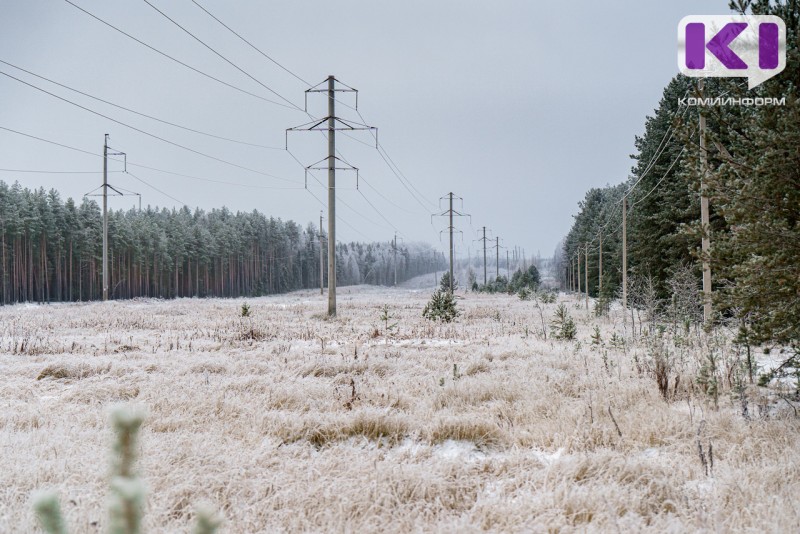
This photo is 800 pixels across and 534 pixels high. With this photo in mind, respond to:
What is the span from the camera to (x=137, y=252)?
56094 millimetres

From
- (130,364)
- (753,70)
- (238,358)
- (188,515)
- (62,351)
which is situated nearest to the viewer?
(188,515)

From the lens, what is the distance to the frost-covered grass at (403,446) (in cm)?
291

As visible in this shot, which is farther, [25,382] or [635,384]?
[25,382]

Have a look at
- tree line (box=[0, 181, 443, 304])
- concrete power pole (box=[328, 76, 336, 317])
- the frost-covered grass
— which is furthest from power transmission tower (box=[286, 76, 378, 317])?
tree line (box=[0, 181, 443, 304])

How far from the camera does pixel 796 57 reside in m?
4.25

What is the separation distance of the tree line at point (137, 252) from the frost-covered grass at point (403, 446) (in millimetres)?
51680

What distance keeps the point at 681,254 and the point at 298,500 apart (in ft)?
73.6

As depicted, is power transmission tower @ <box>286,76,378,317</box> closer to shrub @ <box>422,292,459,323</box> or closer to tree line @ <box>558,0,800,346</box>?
A: shrub @ <box>422,292,459,323</box>

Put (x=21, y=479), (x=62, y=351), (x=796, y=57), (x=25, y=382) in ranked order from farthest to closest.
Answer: (x=62, y=351), (x=25, y=382), (x=796, y=57), (x=21, y=479)

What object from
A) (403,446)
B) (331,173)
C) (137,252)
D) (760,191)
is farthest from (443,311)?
(137,252)

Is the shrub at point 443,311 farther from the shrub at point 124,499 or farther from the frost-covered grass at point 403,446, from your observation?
the shrub at point 124,499

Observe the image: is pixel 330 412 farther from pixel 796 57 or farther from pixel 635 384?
pixel 796 57

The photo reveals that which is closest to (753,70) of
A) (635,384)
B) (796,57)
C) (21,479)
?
(796,57)

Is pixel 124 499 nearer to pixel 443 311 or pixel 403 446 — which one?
pixel 403 446
